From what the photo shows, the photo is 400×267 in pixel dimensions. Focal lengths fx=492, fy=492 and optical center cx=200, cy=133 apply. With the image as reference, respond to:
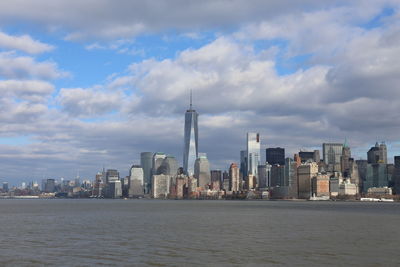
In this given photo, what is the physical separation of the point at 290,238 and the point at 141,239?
24514 millimetres

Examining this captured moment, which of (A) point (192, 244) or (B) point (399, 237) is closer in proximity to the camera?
(A) point (192, 244)

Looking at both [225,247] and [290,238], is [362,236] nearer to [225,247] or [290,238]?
[290,238]

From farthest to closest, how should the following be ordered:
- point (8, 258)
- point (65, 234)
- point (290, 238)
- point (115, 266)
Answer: point (65, 234), point (290, 238), point (8, 258), point (115, 266)

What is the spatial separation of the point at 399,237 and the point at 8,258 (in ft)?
205

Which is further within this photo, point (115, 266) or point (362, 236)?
point (362, 236)

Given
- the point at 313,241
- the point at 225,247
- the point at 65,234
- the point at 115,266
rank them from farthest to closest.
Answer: the point at 65,234, the point at 313,241, the point at 225,247, the point at 115,266

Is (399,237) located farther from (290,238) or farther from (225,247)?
(225,247)

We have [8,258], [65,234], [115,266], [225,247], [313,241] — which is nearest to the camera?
[115,266]

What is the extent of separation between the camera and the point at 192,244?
237 ft

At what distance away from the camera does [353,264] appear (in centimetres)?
5475

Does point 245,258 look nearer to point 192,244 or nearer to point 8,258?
point 192,244

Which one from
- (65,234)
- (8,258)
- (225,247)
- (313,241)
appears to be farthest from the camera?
(65,234)

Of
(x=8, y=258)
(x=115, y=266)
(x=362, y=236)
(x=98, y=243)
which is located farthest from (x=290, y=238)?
(x=8, y=258)

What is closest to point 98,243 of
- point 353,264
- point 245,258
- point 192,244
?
point 192,244
